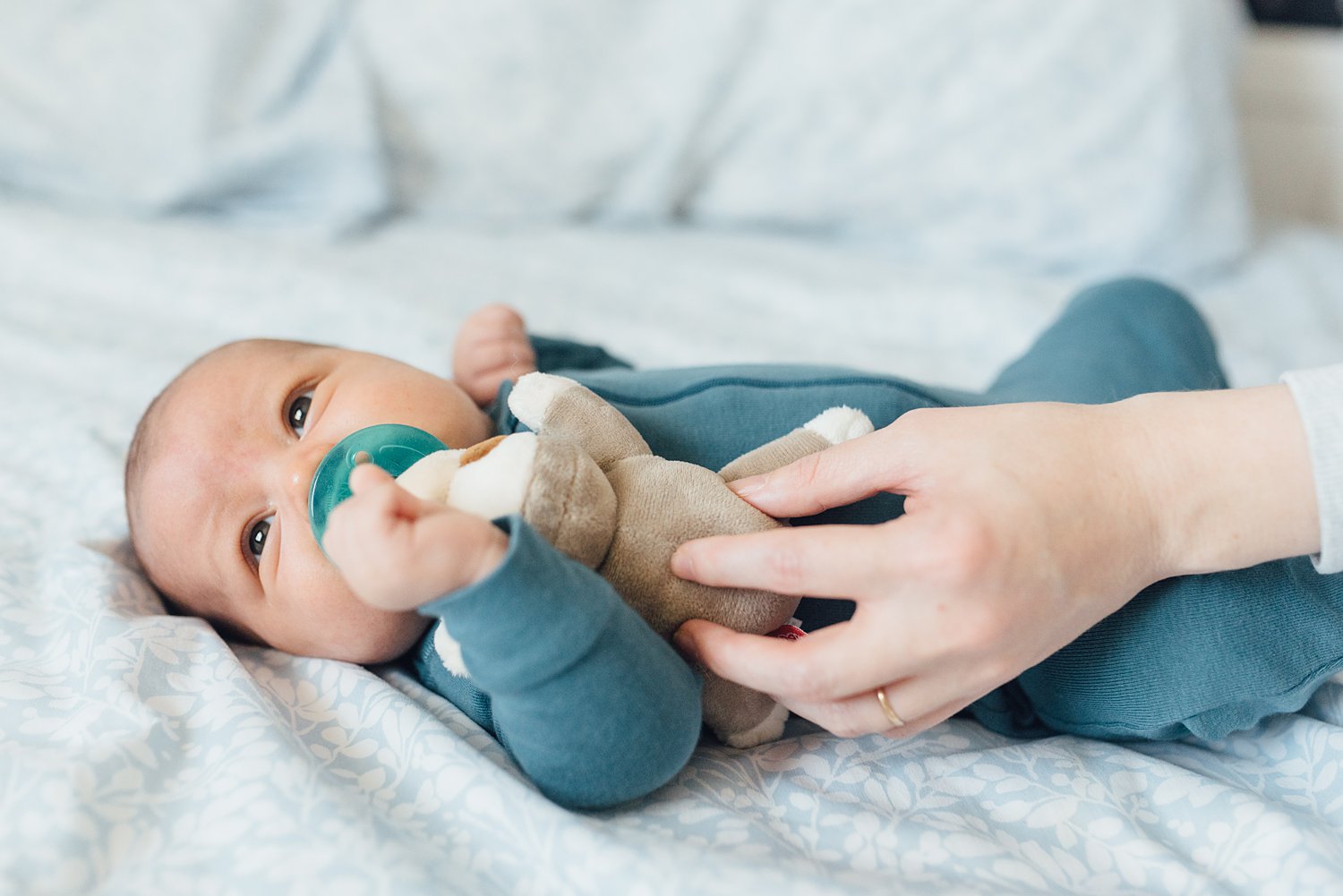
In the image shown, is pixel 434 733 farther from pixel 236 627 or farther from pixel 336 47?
pixel 336 47

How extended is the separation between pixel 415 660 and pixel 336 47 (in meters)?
1.24

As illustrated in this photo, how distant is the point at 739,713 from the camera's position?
2.68 feet

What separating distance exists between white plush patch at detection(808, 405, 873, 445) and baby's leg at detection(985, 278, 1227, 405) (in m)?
0.27

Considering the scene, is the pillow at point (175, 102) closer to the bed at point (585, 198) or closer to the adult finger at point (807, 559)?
the bed at point (585, 198)

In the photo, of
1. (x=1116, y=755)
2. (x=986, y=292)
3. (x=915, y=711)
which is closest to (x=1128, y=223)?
(x=986, y=292)

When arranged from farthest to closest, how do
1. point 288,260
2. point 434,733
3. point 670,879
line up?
point 288,260 < point 434,733 < point 670,879

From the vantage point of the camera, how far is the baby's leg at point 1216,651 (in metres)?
0.84

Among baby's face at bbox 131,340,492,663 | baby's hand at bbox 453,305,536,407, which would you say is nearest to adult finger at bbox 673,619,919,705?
baby's face at bbox 131,340,492,663

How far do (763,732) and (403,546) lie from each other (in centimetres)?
36

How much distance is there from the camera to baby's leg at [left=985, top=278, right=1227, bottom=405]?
1.14 metres

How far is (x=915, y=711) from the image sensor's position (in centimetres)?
72

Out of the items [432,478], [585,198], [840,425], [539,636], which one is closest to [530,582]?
[539,636]

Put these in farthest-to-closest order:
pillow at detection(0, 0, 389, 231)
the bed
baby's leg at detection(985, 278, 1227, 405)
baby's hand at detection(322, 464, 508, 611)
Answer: pillow at detection(0, 0, 389, 231), the bed, baby's leg at detection(985, 278, 1227, 405), baby's hand at detection(322, 464, 508, 611)

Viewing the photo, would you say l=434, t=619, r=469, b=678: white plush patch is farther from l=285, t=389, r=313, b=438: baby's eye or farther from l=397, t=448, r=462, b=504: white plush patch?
l=285, t=389, r=313, b=438: baby's eye
